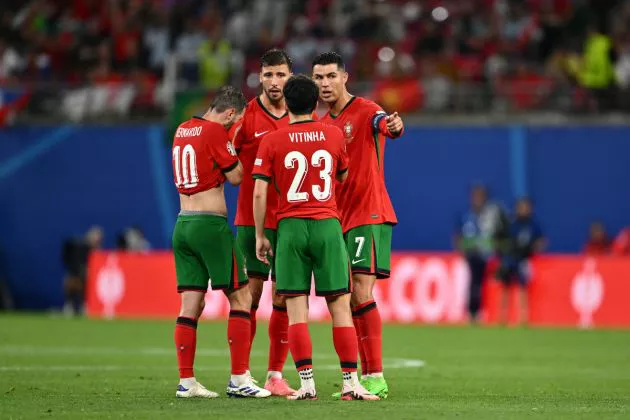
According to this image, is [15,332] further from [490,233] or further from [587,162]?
[587,162]

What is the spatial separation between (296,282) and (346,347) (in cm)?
62

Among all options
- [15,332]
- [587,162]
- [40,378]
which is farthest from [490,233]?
[40,378]

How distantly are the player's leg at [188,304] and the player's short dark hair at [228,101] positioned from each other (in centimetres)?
95

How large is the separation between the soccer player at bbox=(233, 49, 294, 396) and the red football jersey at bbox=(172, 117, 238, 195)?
52cm

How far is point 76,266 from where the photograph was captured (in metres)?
27.9

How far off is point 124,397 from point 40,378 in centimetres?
206

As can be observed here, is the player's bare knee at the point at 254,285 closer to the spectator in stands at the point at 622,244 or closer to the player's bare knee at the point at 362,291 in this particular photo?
the player's bare knee at the point at 362,291

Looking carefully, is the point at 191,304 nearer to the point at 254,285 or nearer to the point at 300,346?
the point at 254,285

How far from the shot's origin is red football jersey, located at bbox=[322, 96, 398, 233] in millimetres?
10570

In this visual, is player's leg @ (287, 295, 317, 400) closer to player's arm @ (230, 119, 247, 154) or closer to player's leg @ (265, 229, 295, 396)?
player's leg @ (265, 229, 295, 396)

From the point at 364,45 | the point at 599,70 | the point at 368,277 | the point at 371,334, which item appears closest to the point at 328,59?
the point at 368,277

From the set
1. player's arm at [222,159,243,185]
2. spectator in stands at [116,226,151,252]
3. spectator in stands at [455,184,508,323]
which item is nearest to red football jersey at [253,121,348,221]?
player's arm at [222,159,243,185]

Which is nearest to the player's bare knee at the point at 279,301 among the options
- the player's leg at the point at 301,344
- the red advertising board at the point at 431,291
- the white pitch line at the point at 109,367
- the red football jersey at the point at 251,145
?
the red football jersey at the point at 251,145

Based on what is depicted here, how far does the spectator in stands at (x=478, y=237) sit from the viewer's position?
23078 millimetres
